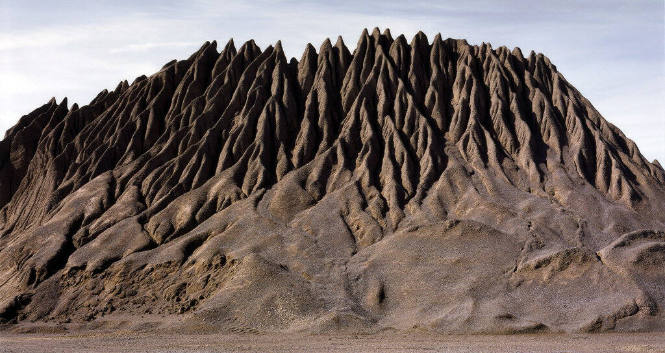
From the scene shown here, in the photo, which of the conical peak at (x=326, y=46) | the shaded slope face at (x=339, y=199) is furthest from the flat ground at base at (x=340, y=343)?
the conical peak at (x=326, y=46)

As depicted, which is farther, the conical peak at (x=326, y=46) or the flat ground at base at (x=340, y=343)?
the conical peak at (x=326, y=46)

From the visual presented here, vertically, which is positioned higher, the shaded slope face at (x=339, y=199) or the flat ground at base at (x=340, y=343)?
the shaded slope face at (x=339, y=199)

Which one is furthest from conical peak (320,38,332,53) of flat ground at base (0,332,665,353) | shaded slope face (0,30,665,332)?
flat ground at base (0,332,665,353)

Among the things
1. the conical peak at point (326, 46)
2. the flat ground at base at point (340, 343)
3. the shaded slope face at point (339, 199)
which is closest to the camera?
the flat ground at base at point (340, 343)

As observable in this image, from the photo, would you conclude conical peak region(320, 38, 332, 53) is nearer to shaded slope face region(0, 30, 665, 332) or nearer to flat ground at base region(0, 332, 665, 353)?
shaded slope face region(0, 30, 665, 332)

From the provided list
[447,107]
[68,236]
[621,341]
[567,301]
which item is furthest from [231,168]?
[621,341]

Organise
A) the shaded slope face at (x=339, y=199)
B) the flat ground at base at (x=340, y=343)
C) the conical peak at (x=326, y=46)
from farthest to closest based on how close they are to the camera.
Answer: the conical peak at (x=326, y=46) < the shaded slope face at (x=339, y=199) < the flat ground at base at (x=340, y=343)

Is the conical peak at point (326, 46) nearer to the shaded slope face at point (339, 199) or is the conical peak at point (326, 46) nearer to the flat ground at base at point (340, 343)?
the shaded slope face at point (339, 199)

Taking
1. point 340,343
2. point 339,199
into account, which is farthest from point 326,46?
point 340,343
